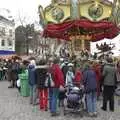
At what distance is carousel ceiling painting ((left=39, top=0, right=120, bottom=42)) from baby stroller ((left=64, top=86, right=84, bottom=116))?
302 inches

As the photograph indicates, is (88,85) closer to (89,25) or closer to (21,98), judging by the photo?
(21,98)

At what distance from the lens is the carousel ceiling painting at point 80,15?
21703mm

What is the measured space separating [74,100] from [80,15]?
27.9ft

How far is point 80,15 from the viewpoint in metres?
21.9

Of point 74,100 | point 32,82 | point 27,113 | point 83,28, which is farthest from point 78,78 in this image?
point 83,28

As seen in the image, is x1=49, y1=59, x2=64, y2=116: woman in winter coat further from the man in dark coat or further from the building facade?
the building facade

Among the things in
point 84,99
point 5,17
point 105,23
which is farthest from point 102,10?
point 5,17

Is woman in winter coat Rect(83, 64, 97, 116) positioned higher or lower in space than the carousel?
lower

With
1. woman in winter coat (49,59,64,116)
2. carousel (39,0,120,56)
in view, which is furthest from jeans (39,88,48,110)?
carousel (39,0,120,56)

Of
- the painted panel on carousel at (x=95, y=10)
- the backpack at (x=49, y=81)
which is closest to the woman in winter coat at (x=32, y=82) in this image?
the backpack at (x=49, y=81)

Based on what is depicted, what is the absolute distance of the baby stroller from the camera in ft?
46.4

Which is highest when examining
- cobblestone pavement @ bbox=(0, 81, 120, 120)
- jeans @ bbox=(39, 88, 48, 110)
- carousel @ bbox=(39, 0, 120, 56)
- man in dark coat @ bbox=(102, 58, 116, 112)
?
carousel @ bbox=(39, 0, 120, 56)

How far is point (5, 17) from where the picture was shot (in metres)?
97.6

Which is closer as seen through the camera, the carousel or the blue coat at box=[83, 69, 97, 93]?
the blue coat at box=[83, 69, 97, 93]
